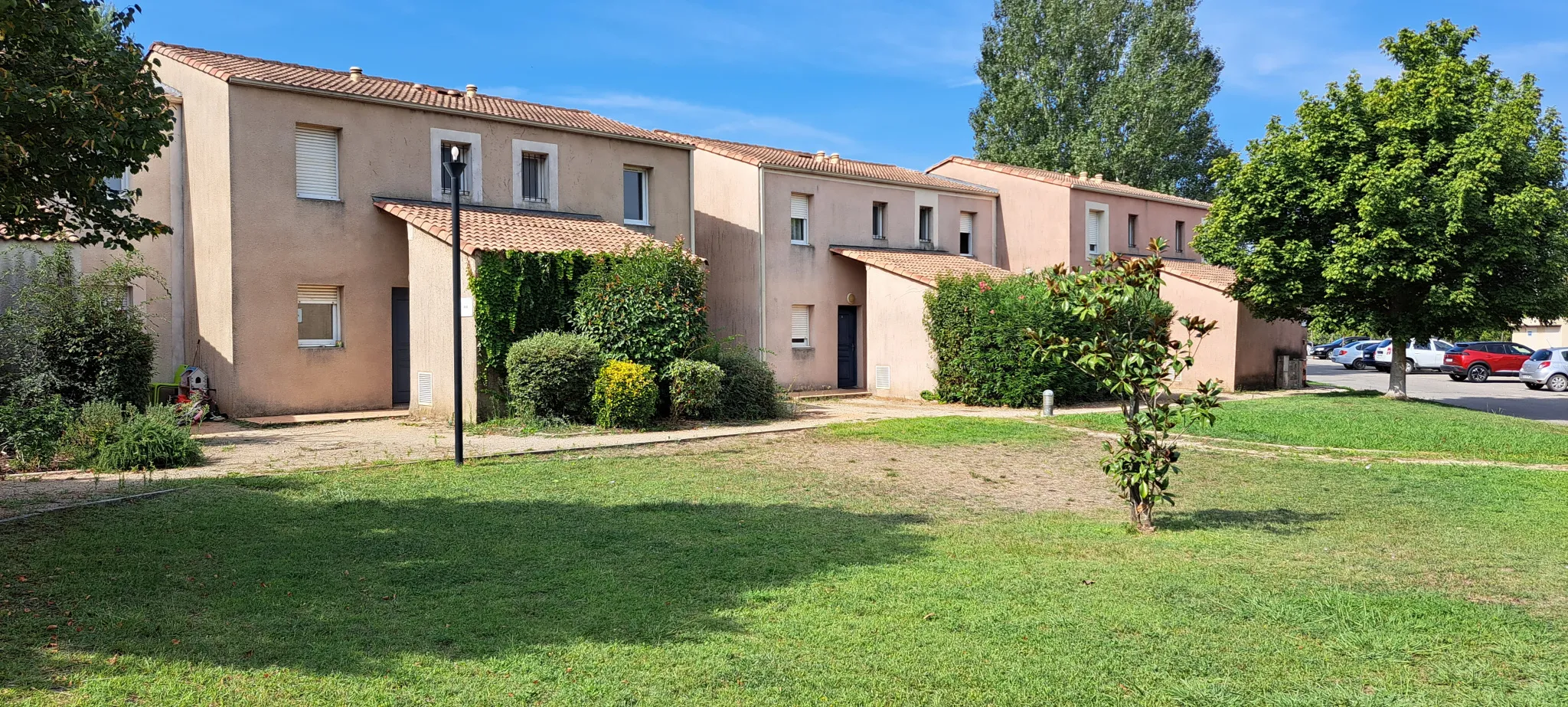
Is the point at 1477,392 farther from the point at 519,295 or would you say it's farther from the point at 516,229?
the point at 519,295

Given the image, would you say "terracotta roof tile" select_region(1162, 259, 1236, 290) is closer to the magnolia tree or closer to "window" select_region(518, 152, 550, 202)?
"window" select_region(518, 152, 550, 202)

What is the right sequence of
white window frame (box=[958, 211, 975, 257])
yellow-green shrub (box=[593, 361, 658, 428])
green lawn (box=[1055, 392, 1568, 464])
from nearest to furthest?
green lawn (box=[1055, 392, 1568, 464]) < yellow-green shrub (box=[593, 361, 658, 428]) < white window frame (box=[958, 211, 975, 257])

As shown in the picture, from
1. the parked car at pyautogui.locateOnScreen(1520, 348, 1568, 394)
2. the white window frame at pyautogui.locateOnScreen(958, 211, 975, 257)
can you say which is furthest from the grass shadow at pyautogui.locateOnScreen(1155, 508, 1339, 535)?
the parked car at pyautogui.locateOnScreen(1520, 348, 1568, 394)

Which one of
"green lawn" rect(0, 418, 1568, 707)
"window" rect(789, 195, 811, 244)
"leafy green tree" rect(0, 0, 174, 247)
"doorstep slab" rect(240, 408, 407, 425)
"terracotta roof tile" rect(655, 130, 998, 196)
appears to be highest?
"terracotta roof tile" rect(655, 130, 998, 196)

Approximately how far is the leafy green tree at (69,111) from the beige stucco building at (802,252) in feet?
55.0

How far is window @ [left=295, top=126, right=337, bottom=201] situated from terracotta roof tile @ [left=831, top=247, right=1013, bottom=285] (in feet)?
39.0

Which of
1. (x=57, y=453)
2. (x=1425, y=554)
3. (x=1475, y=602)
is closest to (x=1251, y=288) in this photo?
(x=1425, y=554)

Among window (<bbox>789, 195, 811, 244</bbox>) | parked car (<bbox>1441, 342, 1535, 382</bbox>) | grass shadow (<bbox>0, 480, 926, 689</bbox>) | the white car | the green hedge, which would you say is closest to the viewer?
grass shadow (<bbox>0, 480, 926, 689</bbox>)

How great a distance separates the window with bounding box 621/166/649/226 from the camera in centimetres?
2202

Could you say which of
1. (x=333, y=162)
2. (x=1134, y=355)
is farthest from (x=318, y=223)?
(x=1134, y=355)

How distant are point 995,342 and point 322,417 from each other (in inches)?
511

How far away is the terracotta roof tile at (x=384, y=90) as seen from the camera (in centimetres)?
1728

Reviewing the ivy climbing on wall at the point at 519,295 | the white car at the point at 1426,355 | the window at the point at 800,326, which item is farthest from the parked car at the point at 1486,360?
the ivy climbing on wall at the point at 519,295

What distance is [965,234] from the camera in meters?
29.2
